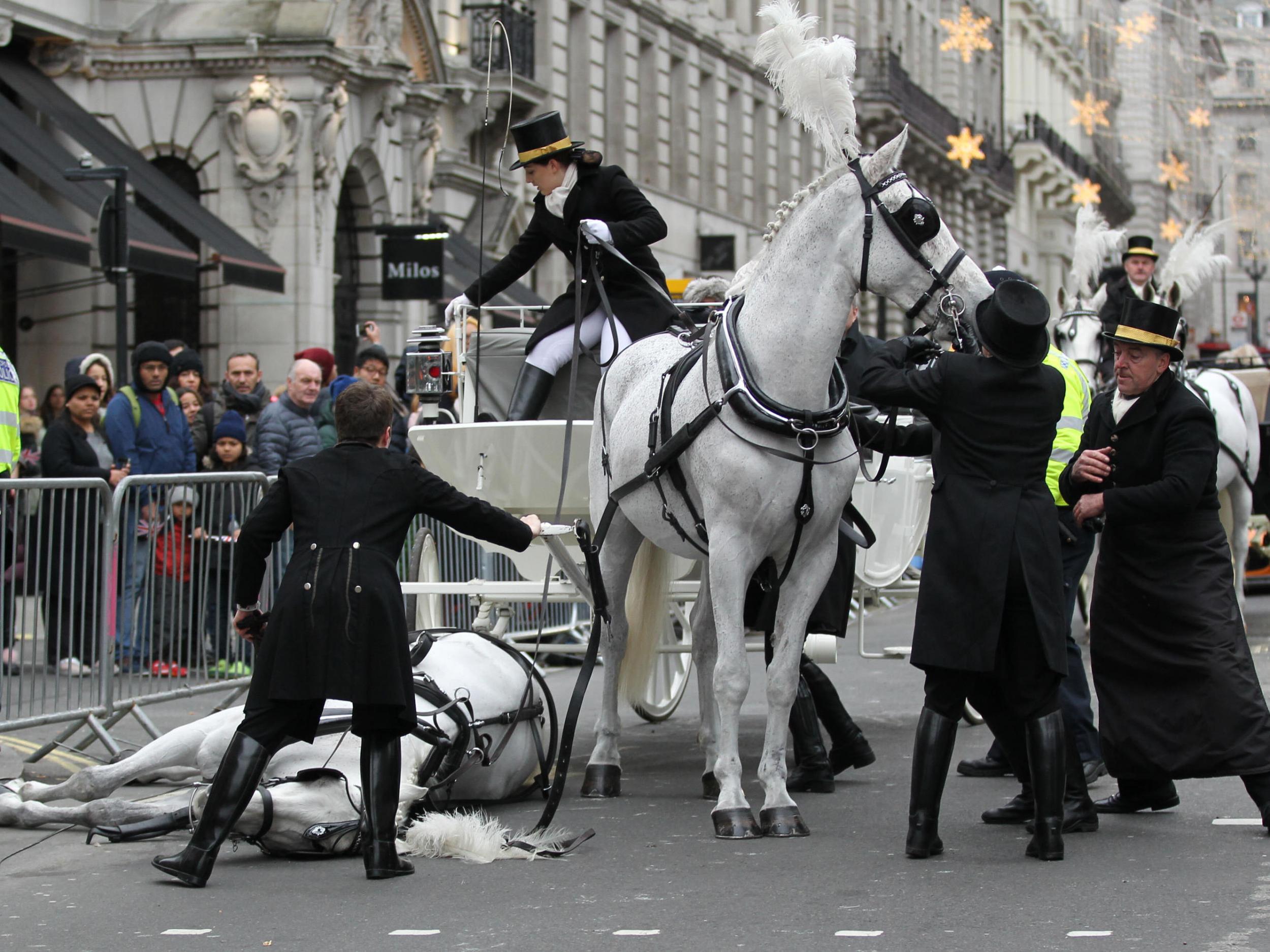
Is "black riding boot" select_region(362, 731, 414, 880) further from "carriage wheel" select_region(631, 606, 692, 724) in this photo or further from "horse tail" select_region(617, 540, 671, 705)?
"carriage wheel" select_region(631, 606, 692, 724)

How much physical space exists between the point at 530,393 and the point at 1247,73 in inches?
994

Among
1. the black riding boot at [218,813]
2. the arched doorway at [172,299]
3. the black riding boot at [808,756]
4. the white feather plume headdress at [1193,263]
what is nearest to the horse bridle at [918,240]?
the black riding boot at [808,756]

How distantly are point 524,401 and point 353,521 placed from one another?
2521mm

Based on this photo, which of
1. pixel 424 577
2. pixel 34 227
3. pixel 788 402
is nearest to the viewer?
pixel 788 402

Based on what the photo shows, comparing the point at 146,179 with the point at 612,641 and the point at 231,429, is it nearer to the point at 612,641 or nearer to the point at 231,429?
the point at 231,429

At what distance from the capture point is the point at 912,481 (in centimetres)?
1003

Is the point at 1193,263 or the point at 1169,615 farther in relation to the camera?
the point at 1193,263

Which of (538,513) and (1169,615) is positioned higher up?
(538,513)

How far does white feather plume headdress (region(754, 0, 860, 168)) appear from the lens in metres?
7.10

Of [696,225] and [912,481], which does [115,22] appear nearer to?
[912,481]

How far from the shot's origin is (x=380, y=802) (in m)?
6.39

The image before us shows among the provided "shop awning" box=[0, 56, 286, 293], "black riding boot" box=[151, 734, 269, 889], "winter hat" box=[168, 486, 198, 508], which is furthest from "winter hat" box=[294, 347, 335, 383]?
"black riding boot" box=[151, 734, 269, 889]

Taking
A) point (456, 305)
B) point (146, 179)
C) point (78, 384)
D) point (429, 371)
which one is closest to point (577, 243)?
point (456, 305)

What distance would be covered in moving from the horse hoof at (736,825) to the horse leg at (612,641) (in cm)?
113
